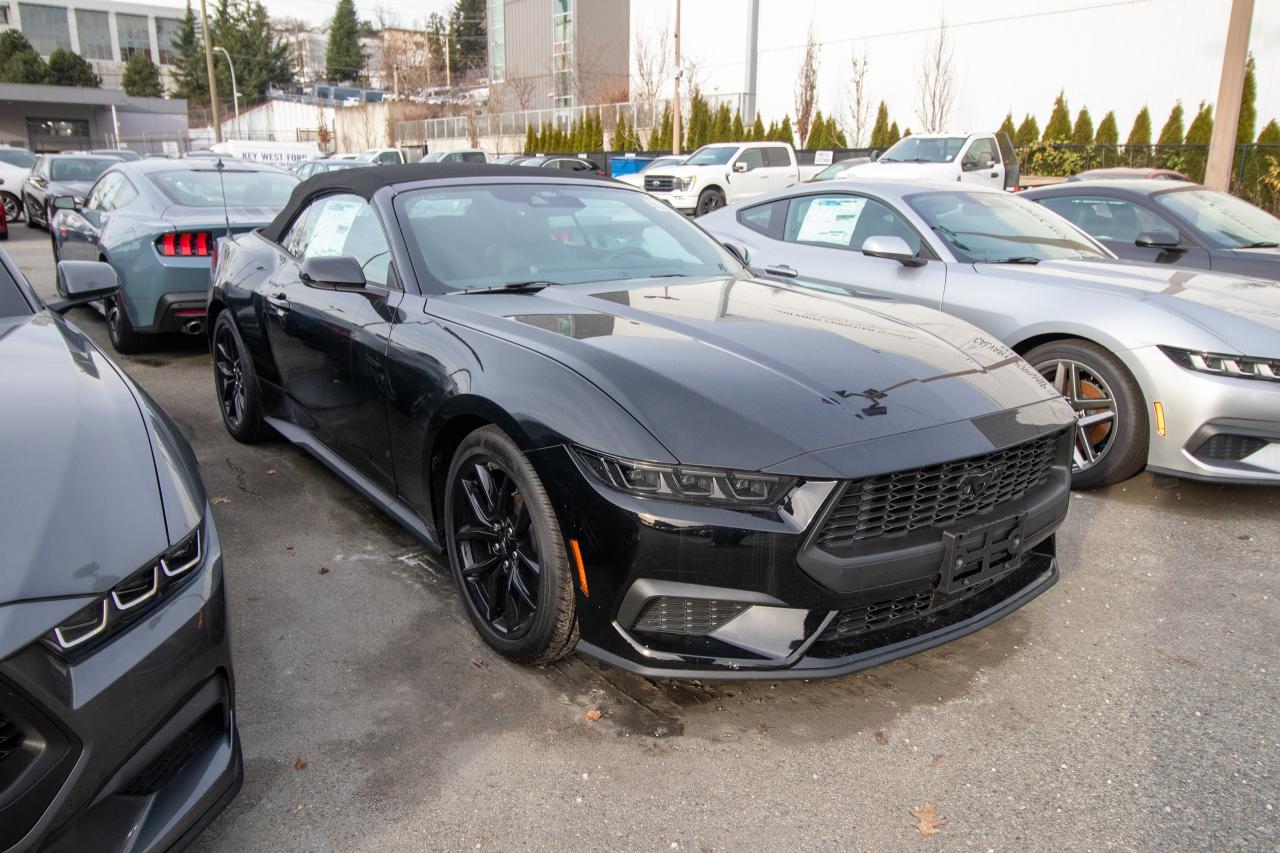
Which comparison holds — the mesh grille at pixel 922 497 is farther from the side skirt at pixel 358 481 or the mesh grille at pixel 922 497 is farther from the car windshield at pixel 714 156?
the car windshield at pixel 714 156

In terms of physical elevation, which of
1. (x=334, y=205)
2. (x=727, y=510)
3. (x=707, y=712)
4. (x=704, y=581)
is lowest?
(x=707, y=712)

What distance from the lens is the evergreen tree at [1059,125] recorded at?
988 inches

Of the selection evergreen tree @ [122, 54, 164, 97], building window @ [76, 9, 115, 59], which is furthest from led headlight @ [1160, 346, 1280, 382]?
building window @ [76, 9, 115, 59]

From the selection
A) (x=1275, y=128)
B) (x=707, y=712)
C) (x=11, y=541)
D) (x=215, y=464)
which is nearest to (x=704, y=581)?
(x=707, y=712)

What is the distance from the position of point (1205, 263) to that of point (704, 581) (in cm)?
570

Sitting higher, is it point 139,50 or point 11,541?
point 139,50

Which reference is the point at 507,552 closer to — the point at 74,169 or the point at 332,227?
the point at 332,227

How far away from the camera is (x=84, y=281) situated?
11.3ft

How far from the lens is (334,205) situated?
13.5ft

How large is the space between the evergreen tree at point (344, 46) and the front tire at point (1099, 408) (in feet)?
333

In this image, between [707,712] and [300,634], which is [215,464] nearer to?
[300,634]

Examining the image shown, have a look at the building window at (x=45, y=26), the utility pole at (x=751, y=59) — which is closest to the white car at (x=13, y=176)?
the utility pole at (x=751, y=59)

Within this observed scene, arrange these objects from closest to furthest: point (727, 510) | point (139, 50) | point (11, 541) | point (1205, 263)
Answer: point (11, 541) < point (727, 510) < point (1205, 263) < point (139, 50)

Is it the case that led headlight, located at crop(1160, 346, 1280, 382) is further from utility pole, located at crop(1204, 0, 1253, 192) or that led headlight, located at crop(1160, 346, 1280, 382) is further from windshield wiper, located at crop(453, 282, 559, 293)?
utility pole, located at crop(1204, 0, 1253, 192)
